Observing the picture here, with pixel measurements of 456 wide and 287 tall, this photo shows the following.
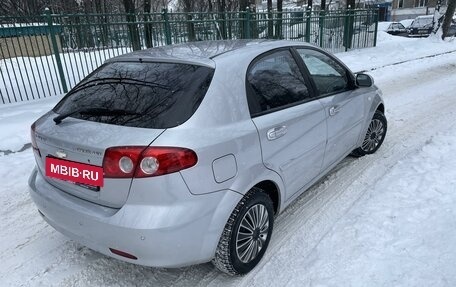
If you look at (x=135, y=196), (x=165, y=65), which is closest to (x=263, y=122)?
(x=165, y=65)

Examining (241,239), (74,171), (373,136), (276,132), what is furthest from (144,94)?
(373,136)

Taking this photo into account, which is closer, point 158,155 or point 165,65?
point 158,155

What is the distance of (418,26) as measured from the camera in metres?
25.5

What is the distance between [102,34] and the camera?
342 inches

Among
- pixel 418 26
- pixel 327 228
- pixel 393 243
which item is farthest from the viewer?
pixel 418 26

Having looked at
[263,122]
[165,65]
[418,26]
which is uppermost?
[165,65]

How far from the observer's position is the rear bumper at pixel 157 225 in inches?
83.8

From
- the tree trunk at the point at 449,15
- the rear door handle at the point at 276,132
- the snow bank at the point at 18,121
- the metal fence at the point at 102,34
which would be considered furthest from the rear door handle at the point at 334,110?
the tree trunk at the point at 449,15

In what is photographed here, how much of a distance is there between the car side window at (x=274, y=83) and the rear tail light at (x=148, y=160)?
69cm

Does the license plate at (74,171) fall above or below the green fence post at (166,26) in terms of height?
below

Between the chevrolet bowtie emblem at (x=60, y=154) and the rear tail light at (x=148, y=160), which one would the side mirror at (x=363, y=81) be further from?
the chevrolet bowtie emblem at (x=60, y=154)

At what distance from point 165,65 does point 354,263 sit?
2001 mm

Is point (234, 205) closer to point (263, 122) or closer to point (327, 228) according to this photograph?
point (263, 122)

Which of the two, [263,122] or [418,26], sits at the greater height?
[263,122]
